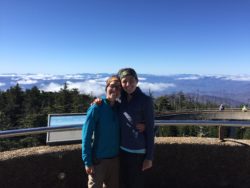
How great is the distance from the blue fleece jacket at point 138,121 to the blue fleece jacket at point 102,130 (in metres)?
0.10

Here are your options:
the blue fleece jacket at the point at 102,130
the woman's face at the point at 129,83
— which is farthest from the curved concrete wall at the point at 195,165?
the woman's face at the point at 129,83

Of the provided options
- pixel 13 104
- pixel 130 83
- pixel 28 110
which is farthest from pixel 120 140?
pixel 13 104

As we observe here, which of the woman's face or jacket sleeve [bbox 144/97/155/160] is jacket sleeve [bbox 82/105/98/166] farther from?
jacket sleeve [bbox 144/97/155/160]

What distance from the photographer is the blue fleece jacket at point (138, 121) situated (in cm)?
308

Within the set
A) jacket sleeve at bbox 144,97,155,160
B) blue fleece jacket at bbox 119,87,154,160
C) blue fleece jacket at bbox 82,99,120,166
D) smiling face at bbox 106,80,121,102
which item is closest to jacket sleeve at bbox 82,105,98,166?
blue fleece jacket at bbox 82,99,120,166

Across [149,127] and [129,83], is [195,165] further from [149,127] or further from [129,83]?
[129,83]

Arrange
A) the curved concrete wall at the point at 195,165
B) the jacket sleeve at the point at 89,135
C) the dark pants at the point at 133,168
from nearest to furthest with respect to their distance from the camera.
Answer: the jacket sleeve at the point at 89,135
the dark pants at the point at 133,168
the curved concrete wall at the point at 195,165

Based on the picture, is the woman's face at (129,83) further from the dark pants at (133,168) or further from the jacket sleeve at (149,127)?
the dark pants at (133,168)

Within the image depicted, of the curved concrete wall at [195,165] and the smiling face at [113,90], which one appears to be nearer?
the smiling face at [113,90]

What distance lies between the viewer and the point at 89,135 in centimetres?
305

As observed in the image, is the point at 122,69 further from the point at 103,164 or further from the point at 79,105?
the point at 79,105

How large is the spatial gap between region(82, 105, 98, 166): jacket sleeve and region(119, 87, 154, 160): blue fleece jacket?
29cm

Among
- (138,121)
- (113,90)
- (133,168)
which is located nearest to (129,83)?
(113,90)

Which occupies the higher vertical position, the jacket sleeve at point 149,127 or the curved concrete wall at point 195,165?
the jacket sleeve at point 149,127
